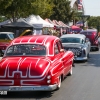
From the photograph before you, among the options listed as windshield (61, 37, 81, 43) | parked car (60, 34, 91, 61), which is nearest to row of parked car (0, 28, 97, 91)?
parked car (60, 34, 91, 61)

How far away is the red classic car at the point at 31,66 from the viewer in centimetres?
→ 875

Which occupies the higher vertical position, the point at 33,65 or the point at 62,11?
the point at 62,11

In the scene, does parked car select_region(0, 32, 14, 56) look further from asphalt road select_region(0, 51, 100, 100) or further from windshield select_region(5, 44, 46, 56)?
windshield select_region(5, 44, 46, 56)

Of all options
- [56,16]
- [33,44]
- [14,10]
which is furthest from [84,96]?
[56,16]

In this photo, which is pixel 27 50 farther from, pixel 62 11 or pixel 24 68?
pixel 62 11

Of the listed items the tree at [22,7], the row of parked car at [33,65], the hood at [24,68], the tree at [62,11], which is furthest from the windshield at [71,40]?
the tree at [62,11]

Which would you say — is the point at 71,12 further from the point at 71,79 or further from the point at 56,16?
the point at 71,79

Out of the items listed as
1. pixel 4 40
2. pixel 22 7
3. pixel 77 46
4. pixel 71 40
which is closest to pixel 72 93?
pixel 77 46

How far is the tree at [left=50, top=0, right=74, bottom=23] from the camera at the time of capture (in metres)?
53.3

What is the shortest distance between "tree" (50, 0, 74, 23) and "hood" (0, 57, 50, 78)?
43954mm

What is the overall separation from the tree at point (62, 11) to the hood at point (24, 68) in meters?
44.0

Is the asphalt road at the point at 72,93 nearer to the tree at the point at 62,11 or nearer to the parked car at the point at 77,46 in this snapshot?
the parked car at the point at 77,46

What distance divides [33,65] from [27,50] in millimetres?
1217

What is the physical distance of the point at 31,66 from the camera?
888 centimetres
